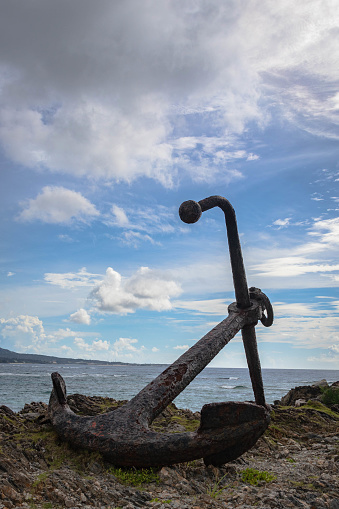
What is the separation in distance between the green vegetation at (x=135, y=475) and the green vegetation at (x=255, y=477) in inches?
36.2

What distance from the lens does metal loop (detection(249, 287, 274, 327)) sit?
5.30 metres

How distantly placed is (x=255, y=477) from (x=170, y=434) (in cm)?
111

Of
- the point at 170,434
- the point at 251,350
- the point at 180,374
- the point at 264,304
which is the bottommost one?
the point at 170,434

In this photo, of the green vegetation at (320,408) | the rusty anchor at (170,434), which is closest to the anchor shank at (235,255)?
the rusty anchor at (170,434)

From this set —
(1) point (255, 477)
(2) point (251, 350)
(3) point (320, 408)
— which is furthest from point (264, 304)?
(3) point (320, 408)

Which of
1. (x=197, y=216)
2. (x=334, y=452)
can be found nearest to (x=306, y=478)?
(x=334, y=452)

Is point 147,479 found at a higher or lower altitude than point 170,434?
lower

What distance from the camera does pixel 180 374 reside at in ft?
12.4

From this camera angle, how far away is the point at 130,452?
311 centimetres

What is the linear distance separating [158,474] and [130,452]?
363 millimetres

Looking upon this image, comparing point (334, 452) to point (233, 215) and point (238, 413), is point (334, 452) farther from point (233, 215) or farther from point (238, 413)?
point (233, 215)

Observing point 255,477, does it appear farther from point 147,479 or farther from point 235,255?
point 235,255

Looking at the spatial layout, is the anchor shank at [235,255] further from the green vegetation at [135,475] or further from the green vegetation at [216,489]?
the green vegetation at [135,475]

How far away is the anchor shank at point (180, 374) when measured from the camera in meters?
3.51
